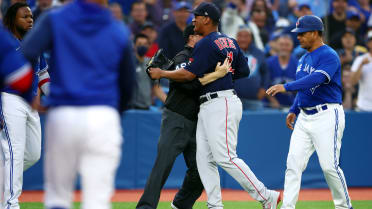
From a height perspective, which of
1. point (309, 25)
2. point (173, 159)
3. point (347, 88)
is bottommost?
point (347, 88)

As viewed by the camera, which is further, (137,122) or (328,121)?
(137,122)

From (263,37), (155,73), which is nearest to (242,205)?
(155,73)

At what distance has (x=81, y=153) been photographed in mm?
4047

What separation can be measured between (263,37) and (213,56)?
7164mm

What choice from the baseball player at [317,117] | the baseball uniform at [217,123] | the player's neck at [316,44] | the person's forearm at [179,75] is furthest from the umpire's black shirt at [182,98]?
the player's neck at [316,44]

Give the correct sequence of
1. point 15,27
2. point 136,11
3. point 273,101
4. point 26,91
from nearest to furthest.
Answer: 1. point 26,91
2. point 15,27
3. point 273,101
4. point 136,11

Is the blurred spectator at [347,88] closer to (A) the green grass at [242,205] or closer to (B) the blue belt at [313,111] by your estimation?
(A) the green grass at [242,205]

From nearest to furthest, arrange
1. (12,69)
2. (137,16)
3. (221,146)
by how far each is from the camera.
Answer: (12,69) < (221,146) < (137,16)

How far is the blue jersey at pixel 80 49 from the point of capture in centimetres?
409

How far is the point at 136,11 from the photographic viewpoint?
1319 cm

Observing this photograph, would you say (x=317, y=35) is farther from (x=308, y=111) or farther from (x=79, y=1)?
(x=79, y=1)

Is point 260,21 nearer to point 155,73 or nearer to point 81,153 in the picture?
point 155,73

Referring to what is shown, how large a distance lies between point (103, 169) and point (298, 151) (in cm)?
353

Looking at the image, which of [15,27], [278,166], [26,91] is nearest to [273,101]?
[278,166]
